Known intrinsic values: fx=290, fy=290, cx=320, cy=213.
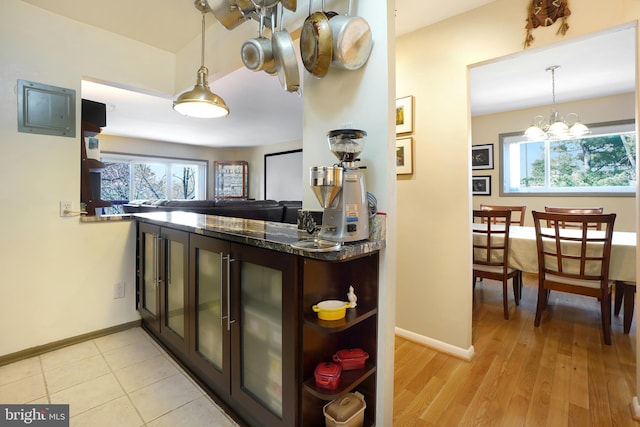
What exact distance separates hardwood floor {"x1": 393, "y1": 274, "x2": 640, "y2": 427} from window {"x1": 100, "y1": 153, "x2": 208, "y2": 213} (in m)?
6.68

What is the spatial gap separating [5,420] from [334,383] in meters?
1.65

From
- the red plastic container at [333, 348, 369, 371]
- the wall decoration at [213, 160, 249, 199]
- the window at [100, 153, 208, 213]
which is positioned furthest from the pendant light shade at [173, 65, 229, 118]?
the wall decoration at [213, 160, 249, 199]

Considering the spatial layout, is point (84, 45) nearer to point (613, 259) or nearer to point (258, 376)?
point (258, 376)

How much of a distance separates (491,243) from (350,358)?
6.99 feet

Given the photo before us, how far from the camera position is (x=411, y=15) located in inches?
82.7

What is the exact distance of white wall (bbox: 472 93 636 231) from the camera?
12.0ft

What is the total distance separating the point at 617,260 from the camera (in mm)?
2229

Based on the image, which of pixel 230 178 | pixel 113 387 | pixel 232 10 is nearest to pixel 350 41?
pixel 232 10

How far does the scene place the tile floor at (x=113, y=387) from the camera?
1.43 meters

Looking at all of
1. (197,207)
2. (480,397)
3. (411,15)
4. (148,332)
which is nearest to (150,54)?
(197,207)

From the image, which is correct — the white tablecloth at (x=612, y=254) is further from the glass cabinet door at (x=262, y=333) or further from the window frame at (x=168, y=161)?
the window frame at (x=168, y=161)

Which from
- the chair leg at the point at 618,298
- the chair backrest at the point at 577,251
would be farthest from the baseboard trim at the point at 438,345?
the chair leg at the point at 618,298

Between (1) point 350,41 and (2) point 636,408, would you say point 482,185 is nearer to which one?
(2) point 636,408

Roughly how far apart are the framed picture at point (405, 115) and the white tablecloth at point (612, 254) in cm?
150
